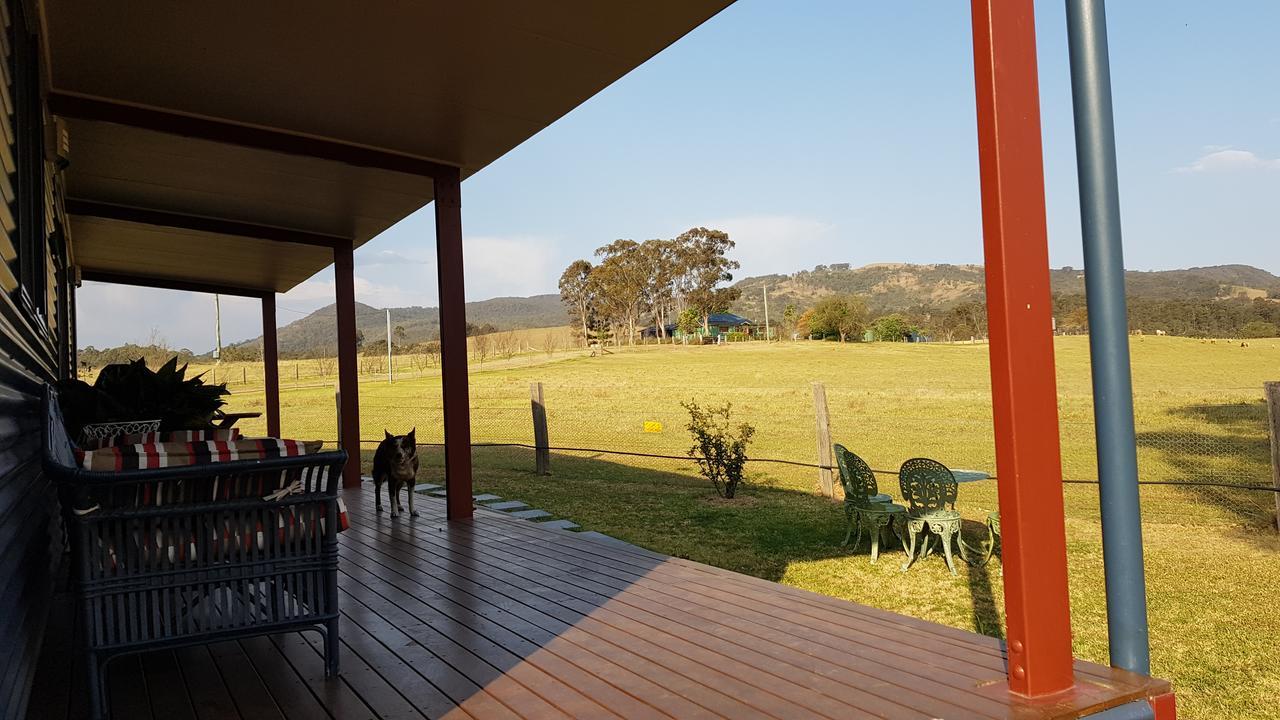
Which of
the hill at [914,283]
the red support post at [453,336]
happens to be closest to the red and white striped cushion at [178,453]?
the red support post at [453,336]

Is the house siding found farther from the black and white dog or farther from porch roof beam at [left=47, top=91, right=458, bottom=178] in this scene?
the black and white dog

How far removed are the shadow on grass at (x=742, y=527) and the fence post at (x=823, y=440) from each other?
187 mm

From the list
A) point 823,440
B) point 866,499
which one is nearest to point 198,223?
point 866,499

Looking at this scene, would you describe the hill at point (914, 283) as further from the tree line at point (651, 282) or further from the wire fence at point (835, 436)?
the wire fence at point (835, 436)

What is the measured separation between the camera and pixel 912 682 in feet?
8.39

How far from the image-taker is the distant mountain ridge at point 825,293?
7738cm

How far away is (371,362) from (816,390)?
1243 inches

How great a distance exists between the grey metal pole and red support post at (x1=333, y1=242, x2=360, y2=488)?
23.8 feet

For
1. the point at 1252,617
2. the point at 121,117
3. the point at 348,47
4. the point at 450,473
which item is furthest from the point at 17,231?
the point at 1252,617

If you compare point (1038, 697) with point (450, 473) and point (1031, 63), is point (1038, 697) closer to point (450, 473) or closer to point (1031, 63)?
point (1031, 63)

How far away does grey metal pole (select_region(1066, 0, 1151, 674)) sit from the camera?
2402 millimetres

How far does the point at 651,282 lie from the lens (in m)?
51.7

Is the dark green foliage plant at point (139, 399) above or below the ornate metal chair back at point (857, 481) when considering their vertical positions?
above

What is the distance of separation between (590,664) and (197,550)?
4.19 ft
